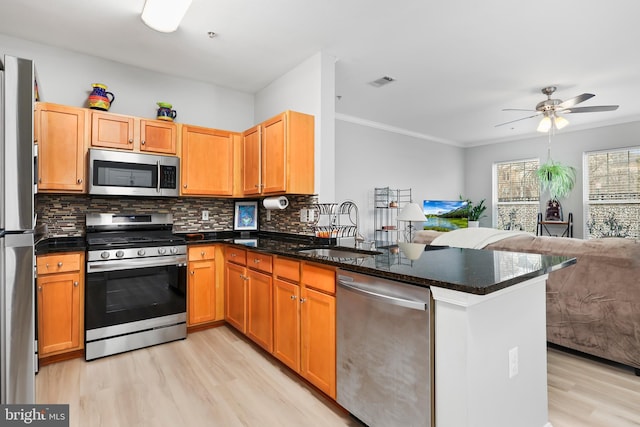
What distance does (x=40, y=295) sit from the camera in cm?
260

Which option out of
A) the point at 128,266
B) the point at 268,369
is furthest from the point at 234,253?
the point at 268,369

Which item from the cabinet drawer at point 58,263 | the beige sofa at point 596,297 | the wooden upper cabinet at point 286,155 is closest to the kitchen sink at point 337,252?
the wooden upper cabinet at point 286,155

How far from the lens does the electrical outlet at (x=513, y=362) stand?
5.08 ft

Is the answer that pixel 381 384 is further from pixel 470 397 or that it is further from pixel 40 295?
pixel 40 295

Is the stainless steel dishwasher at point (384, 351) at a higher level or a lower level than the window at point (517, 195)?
lower

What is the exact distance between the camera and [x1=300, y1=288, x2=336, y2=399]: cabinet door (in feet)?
6.70

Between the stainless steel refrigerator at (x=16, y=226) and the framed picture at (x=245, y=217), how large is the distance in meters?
2.83

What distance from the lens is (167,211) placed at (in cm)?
366

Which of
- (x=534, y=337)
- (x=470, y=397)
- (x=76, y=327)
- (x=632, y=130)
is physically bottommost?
(x=76, y=327)

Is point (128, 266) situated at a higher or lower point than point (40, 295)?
higher

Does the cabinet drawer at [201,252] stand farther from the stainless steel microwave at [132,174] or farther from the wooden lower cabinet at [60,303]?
the wooden lower cabinet at [60,303]

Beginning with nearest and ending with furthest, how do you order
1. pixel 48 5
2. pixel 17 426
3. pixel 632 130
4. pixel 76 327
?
pixel 17 426 < pixel 48 5 < pixel 76 327 < pixel 632 130

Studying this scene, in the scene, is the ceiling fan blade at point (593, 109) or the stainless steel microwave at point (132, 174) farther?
the ceiling fan blade at point (593, 109)

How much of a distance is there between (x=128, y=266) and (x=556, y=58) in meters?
4.62
